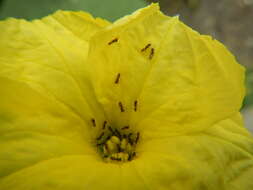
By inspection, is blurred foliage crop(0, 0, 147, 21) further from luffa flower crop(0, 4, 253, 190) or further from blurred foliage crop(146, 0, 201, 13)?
blurred foliage crop(146, 0, 201, 13)

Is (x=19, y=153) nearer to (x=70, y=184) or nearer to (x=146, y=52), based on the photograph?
(x=70, y=184)

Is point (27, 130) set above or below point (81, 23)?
below

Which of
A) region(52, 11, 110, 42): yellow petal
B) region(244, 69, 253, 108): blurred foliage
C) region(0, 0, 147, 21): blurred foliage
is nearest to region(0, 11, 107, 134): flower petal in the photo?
region(52, 11, 110, 42): yellow petal

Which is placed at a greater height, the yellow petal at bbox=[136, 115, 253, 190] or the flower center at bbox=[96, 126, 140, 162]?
the flower center at bbox=[96, 126, 140, 162]

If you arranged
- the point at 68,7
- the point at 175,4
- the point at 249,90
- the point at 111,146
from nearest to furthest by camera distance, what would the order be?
the point at 111,146 < the point at 68,7 < the point at 249,90 < the point at 175,4

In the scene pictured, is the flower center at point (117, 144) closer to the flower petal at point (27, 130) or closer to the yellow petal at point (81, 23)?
the flower petal at point (27, 130)

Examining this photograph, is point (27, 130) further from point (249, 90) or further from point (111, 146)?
point (249, 90)

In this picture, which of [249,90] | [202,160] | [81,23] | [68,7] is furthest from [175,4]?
[202,160]
